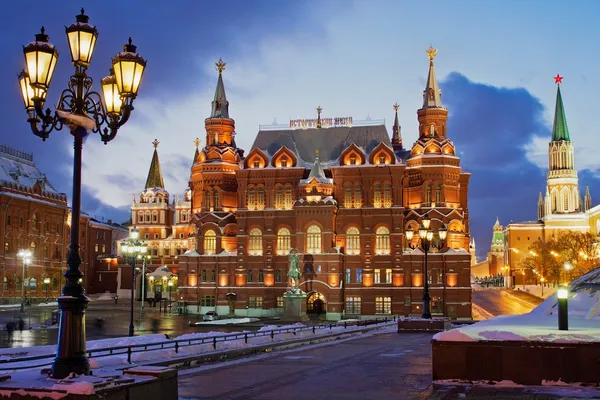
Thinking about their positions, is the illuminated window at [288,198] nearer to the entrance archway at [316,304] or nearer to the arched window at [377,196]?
the arched window at [377,196]

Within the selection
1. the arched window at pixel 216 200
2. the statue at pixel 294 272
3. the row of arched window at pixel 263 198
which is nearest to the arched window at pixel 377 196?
the row of arched window at pixel 263 198

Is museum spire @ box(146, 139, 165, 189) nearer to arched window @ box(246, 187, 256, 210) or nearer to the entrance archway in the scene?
arched window @ box(246, 187, 256, 210)

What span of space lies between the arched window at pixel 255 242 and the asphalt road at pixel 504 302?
27752mm

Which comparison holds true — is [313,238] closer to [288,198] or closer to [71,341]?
[288,198]

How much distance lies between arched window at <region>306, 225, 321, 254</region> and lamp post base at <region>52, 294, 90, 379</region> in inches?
2537

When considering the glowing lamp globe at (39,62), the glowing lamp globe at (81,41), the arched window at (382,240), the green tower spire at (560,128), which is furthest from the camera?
the green tower spire at (560,128)

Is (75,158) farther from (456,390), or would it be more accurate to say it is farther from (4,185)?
(4,185)

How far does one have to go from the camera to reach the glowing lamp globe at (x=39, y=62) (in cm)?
1273

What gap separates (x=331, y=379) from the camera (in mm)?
20734

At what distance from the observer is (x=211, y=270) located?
271 ft

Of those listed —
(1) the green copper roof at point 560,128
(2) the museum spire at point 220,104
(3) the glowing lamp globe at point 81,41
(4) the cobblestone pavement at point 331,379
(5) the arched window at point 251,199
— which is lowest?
(4) the cobblestone pavement at point 331,379

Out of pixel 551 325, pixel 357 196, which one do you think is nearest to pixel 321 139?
pixel 357 196

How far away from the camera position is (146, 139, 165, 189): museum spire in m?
129

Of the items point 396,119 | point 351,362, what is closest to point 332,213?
point 396,119
